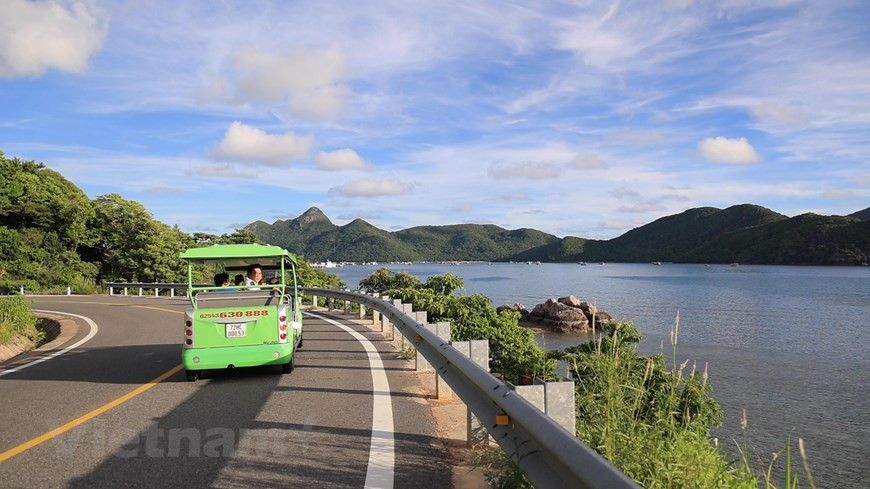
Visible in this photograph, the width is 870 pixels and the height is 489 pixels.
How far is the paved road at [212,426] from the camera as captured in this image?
178 inches

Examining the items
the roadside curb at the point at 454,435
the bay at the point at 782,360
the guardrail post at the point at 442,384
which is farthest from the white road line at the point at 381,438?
the bay at the point at 782,360

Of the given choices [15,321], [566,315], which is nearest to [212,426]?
[15,321]

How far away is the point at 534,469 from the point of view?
3.32 m

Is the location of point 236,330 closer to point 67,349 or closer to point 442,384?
point 442,384

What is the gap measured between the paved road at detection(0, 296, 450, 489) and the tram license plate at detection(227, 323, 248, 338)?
656 mm

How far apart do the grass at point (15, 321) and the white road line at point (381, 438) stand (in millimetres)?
9252

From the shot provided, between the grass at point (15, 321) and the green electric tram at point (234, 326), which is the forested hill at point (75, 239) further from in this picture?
the green electric tram at point (234, 326)

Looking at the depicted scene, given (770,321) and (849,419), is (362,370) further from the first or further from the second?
(770,321)

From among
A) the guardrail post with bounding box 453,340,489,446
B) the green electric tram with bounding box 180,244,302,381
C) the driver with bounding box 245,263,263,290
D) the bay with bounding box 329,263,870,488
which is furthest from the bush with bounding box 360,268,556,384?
the guardrail post with bounding box 453,340,489,446

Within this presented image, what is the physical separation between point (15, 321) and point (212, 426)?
1261cm

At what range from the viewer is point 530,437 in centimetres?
349

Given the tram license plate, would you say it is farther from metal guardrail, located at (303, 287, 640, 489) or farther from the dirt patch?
the dirt patch

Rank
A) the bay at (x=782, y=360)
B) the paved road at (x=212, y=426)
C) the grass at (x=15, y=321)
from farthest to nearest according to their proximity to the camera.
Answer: the bay at (x=782, y=360) < the grass at (x=15, y=321) < the paved road at (x=212, y=426)

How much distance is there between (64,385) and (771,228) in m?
201
